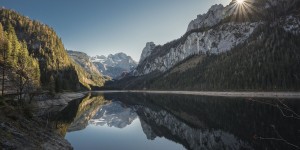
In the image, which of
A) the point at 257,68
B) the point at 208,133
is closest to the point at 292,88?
the point at 257,68

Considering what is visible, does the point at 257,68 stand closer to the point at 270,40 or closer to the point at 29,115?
the point at 270,40

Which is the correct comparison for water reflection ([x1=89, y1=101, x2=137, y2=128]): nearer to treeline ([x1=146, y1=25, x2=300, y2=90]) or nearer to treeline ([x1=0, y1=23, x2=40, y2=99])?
treeline ([x1=0, y1=23, x2=40, y2=99])

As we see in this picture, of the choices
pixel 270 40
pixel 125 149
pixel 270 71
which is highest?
pixel 270 40

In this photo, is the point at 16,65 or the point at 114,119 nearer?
the point at 114,119

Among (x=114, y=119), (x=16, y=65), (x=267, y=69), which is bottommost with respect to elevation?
(x=114, y=119)

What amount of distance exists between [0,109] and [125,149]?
1963 centimetres

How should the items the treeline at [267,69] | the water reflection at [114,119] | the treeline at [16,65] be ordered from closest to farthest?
the water reflection at [114,119] → the treeline at [16,65] → the treeline at [267,69]

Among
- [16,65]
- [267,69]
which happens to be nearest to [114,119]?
[16,65]

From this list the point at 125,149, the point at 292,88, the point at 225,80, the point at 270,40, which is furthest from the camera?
the point at 270,40

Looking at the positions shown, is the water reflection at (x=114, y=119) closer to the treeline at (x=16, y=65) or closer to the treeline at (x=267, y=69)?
the treeline at (x=16, y=65)

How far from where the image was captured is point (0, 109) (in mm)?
28078

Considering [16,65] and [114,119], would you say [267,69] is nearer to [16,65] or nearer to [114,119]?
[114,119]

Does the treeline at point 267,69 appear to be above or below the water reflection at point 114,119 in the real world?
above

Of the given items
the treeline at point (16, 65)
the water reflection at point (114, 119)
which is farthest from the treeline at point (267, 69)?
the treeline at point (16, 65)
